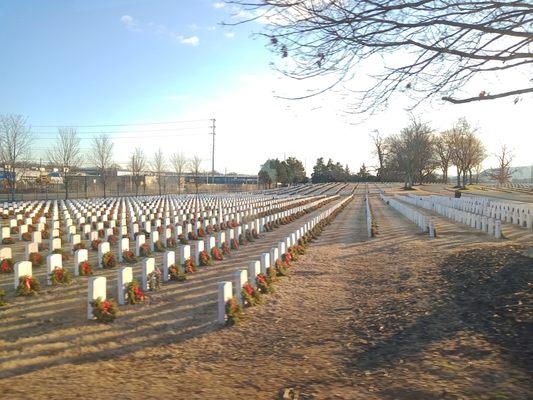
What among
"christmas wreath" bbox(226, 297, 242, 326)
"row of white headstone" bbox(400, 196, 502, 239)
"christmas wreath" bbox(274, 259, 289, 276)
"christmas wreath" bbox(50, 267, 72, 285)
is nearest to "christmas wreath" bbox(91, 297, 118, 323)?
"christmas wreath" bbox(226, 297, 242, 326)

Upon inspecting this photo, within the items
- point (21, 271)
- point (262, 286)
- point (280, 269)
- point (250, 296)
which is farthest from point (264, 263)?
point (21, 271)

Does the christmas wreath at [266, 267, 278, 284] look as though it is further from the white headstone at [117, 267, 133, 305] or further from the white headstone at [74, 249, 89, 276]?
the white headstone at [74, 249, 89, 276]

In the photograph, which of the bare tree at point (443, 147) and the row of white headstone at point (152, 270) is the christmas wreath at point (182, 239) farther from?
the bare tree at point (443, 147)

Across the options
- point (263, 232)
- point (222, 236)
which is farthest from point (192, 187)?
point (222, 236)

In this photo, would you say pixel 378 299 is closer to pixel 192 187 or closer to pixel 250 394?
A: pixel 250 394

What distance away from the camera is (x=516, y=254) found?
35.8 ft

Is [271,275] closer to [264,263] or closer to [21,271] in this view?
[264,263]

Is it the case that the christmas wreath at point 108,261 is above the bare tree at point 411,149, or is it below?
below

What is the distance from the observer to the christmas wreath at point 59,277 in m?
8.30

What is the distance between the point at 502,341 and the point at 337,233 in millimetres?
13621

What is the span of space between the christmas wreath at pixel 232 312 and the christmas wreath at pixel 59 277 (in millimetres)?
3645

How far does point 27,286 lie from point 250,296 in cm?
366

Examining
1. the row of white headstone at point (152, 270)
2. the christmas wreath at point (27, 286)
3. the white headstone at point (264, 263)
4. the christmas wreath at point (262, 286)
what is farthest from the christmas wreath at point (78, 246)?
the christmas wreath at point (262, 286)

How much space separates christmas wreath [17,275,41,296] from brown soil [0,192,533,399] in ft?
0.70
